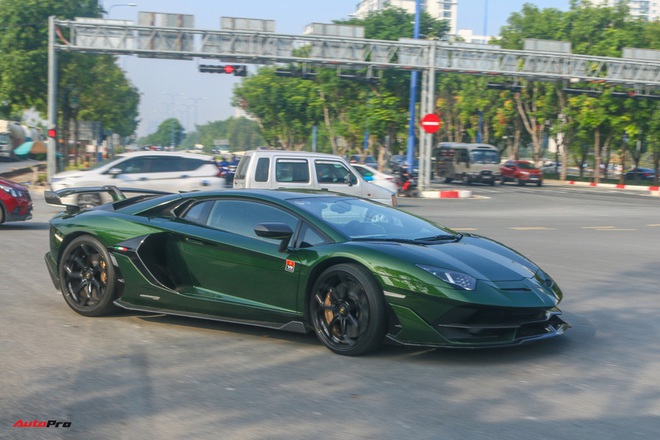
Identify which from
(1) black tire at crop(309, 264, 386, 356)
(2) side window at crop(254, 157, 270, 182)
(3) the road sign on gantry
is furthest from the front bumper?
(3) the road sign on gantry

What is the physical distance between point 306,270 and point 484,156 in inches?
1843

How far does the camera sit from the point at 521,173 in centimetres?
5462

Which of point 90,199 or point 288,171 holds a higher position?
point 288,171

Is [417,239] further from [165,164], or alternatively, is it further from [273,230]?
[165,164]

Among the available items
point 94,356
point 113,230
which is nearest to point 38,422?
point 94,356

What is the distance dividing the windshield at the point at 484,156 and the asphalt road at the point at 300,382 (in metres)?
43.6

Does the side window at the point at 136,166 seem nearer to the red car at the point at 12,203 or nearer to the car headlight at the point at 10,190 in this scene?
the red car at the point at 12,203

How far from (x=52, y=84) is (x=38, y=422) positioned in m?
32.0

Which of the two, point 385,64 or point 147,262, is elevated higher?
point 385,64

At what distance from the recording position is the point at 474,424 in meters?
4.68

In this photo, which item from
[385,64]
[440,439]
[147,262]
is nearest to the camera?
[440,439]

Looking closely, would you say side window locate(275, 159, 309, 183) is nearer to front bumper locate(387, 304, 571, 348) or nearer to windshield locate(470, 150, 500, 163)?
front bumper locate(387, 304, 571, 348)

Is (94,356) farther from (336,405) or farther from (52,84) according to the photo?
(52,84)

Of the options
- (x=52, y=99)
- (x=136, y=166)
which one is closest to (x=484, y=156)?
(x=52, y=99)
